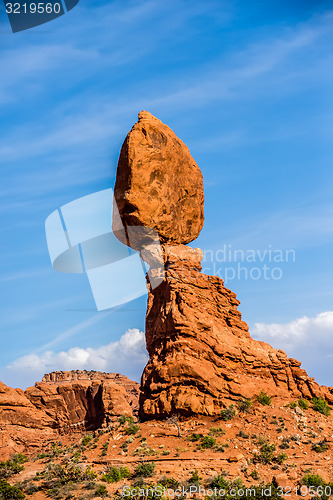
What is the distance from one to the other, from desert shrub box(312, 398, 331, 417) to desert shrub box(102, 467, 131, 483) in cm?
1458

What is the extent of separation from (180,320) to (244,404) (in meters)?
6.73

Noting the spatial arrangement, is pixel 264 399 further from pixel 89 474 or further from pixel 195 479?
pixel 89 474

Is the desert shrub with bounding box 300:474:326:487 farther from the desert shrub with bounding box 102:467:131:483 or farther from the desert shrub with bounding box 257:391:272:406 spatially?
the desert shrub with bounding box 102:467:131:483

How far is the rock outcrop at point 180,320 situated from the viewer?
1528 inches

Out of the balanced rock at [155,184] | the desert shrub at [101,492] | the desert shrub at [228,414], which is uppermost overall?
the balanced rock at [155,184]

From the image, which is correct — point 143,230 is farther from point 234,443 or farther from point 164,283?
point 234,443

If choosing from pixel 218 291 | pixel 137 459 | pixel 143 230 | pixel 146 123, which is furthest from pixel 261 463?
pixel 146 123

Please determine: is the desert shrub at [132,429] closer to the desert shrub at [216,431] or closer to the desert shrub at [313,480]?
the desert shrub at [216,431]

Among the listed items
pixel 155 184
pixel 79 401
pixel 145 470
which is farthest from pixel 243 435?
pixel 79 401

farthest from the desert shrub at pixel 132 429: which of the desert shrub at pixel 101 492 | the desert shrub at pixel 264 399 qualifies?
the desert shrub at pixel 264 399

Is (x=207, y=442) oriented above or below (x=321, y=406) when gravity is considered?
below

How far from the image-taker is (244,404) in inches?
1543

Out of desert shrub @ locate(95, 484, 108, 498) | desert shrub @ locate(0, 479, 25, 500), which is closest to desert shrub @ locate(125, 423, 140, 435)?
desert shrub @ locate(95, 484, 108, 498)

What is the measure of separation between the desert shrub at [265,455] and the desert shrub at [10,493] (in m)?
13.4
